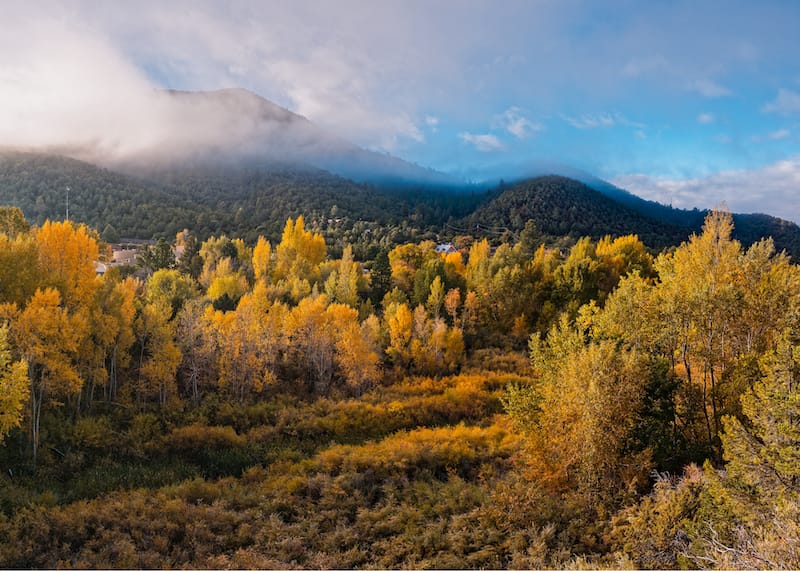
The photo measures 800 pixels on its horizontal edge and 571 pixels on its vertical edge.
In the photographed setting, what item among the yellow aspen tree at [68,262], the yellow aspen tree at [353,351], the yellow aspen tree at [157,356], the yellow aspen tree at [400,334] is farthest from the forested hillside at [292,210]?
the yellow aspen tree at [68,262]

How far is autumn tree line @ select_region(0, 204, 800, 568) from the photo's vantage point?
14391 mm

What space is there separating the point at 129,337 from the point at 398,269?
38141mm

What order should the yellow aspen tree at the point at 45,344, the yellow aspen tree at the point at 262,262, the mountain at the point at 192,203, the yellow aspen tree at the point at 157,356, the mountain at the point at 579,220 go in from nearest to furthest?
the yellow aspen tree at the point at 45,344, the yellow aspen tree at the point at 157,356, the yellow aspen tree at the point at 262,262, the mountain at the point at 192,203, the mountain at the point at 579,220

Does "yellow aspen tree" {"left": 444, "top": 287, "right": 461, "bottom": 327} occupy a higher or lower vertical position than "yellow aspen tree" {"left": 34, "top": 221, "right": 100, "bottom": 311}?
lower

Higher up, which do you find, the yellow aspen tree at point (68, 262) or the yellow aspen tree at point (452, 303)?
the yellow aspen tree at point (68, 262)

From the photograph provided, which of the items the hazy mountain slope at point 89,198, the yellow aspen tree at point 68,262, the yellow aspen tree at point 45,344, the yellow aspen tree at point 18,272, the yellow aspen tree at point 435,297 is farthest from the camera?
the hazy mountain slope at point 89,198

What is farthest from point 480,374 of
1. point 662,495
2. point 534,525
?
point 662,495

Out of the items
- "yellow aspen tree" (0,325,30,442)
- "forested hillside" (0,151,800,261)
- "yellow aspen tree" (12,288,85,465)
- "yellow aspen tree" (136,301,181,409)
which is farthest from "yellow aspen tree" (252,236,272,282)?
"yellow aspen tree" (0,325,30,442)

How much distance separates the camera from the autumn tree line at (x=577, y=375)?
47.2ft

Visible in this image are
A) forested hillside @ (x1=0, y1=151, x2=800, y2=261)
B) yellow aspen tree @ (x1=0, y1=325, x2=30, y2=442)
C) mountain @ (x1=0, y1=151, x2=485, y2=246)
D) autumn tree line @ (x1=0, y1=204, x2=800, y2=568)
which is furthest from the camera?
forested hillside @ (x1=0, y1=151, x2=800, y2=261)

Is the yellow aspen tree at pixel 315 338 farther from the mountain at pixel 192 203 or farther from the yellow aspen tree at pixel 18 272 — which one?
the mountain at pixel 192 203

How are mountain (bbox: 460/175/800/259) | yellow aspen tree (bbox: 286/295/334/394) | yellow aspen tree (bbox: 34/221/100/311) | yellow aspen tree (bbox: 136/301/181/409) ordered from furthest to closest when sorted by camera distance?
mountain (bbox: 460/175/800/259)
yellow aspen tree (bbox: 286/295/334/394)
yellow aspen tree (bbox: 136/301/181/409)
yellow aspen tree (bbox: 34/221/100/311)

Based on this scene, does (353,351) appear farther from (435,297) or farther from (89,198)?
(89,198)

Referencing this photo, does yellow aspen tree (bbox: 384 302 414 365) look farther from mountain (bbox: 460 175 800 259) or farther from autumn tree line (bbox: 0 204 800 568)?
mountain (bbox: 460 175 800 259)
